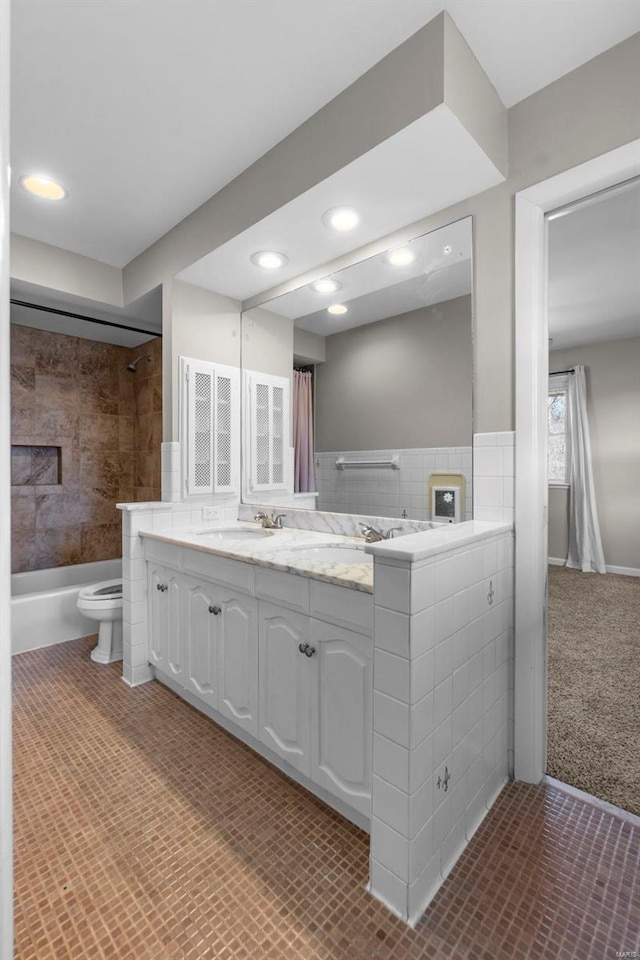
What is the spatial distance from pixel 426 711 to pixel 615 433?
4.72ft

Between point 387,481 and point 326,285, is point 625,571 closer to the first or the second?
point 387,481

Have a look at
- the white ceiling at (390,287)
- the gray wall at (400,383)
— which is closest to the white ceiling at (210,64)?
the white ceiling at (390,287)

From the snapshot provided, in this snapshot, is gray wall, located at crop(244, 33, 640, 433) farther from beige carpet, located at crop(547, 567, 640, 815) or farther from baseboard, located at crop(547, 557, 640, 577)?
beige carpet, located at crop(547, 567, 640, 815)

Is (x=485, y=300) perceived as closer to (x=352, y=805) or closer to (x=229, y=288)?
(x=229, y=288)

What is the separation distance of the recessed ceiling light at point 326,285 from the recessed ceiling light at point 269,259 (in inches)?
7.6

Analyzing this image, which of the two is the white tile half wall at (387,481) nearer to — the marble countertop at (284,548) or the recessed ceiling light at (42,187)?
the marble countertop at (284,548)

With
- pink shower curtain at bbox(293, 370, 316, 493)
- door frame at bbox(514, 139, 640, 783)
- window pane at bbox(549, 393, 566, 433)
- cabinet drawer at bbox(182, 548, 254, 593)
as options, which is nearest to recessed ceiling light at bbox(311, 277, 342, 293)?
pink shower curtain at bbox(293, 370, 316, 493)

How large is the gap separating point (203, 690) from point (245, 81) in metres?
2.42

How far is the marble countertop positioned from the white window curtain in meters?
1.02

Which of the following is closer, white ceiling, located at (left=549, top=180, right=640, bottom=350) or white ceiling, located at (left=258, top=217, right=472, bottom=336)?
white ceiling, located at (left=549, top=180, right=640, bottom=350)

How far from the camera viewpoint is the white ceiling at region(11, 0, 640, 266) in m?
1.38

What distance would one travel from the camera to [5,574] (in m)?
0.47

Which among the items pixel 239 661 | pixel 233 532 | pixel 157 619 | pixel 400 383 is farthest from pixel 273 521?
pixel 400 383

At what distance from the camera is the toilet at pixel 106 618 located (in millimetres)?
2666
